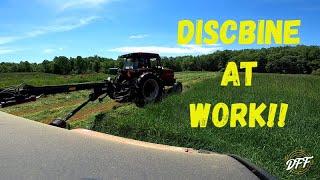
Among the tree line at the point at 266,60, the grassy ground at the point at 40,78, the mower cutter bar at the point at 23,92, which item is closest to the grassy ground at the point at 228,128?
the tree line at the point at 266,60

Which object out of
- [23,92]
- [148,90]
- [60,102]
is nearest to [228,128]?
[23,92]

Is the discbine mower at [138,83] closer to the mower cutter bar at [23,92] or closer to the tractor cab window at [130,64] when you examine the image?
the tractor cab window at [130,64]

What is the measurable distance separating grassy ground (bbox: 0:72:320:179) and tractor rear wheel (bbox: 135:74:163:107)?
1.33 ft

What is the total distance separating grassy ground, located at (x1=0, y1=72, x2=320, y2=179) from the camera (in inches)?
266

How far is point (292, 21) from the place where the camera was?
281 inches

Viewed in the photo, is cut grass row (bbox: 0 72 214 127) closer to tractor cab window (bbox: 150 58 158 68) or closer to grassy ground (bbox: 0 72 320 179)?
grassy ground (bbox: 0 72 320 179)

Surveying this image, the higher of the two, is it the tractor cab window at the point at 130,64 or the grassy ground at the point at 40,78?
the tractor cab window at the point at 130,64

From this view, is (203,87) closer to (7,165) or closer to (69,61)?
(69,61)

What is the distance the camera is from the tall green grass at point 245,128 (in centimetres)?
669

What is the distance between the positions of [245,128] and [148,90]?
4.62m

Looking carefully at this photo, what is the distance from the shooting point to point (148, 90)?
11.9 meters

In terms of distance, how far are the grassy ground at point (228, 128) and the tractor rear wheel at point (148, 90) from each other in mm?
407

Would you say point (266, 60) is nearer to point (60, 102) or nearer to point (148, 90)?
point (148, 90)

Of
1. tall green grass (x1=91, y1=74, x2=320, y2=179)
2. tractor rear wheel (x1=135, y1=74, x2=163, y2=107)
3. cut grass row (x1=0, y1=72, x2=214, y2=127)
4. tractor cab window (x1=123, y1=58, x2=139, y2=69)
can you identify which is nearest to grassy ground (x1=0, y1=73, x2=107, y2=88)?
cut grass row (x1=0, y1=72, x2=214, y2=127)
